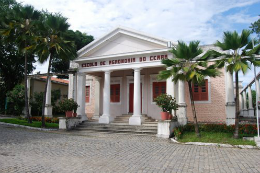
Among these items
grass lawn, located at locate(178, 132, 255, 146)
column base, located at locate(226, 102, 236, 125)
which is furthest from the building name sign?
grass lawn, located at locate(178, 132, 255, 146)

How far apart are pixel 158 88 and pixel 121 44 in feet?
13.4

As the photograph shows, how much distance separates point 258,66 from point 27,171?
9.74 meters

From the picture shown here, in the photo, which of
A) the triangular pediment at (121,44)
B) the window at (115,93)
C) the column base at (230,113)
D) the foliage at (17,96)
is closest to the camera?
the column base at (230,113)

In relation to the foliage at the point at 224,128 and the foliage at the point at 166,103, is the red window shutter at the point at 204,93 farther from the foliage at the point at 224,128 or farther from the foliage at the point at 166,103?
the foliage at the point at 166,103

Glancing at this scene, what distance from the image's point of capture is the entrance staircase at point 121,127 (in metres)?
12.9

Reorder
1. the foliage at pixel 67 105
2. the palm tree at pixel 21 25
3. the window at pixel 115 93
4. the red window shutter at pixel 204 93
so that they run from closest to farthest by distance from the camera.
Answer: the foliage at pixel 67 105 → the palm tree at pixel 21 25 → the red window shutter at pixel 204 93 → the window at pixel 115 93

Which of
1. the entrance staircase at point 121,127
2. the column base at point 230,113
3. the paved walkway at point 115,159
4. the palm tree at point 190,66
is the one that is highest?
the palm tree at point 190,66

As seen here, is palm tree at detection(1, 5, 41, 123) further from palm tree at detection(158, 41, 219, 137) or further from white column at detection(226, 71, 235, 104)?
white column at detection(226, 71, 235, 104)

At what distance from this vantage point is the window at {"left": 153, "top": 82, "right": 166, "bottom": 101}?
1603 cm

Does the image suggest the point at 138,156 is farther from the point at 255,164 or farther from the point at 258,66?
the point at 258,66

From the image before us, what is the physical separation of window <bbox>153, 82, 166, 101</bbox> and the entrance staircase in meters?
1.83

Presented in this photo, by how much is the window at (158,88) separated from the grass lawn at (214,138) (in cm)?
477

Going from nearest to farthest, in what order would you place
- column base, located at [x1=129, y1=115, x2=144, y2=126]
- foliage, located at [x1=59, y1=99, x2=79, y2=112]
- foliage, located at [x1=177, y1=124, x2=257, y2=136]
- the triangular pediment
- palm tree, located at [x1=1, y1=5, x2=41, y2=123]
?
1. foliage, located at [x1=177, y1=124, x2=257, y2=136]
2. column base, located at [x1=129, y1=115, x2=144, y2=126]
3. the triangular pediment
4. foliage, located at [x1=59, y1=99, x2=79, y2=112]
5. palm tree, located at [x1=1, y1=5, x2=41, y2=123]

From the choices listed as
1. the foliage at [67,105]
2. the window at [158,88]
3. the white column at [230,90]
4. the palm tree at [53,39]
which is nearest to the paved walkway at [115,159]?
the white column at [230,90]
